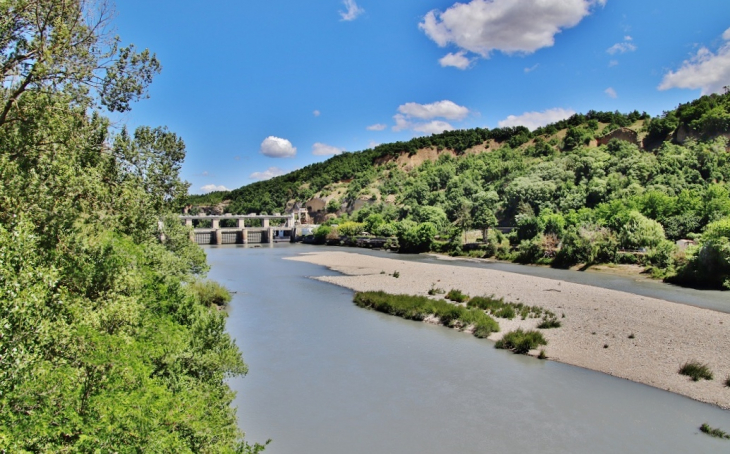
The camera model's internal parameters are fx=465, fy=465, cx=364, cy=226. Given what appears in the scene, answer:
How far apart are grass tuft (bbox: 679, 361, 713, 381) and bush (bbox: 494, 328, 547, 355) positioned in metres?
5.35

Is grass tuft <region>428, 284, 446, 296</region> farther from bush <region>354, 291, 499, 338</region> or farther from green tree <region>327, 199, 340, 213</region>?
green tree <region>327, 199, 340, 213</region>

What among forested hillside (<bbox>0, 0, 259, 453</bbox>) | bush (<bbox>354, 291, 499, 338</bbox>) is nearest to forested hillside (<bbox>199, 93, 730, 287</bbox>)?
bush (<bbox>354, 291, 499, 338</bbox>)

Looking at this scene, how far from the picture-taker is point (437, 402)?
52.3ft

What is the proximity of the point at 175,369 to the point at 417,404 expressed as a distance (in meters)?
8.35

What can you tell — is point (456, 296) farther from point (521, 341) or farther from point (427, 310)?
point (521, 341)

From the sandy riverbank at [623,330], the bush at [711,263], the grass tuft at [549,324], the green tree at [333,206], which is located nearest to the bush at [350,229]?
the green tree at [333,206]

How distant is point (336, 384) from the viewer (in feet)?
57.4

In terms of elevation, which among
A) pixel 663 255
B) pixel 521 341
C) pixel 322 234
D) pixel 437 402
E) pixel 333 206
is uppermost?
pixel 333 206

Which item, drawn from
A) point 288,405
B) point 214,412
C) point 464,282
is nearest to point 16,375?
point 214,412

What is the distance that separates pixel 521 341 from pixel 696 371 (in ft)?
21.2

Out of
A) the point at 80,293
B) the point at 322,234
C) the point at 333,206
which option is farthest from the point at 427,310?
the point at 333,206


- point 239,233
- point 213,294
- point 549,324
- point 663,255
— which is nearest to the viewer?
point 549,324

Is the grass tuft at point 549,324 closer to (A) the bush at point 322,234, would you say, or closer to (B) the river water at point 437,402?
(B) the river water at point 437,402

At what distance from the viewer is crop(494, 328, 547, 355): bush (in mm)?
20828
